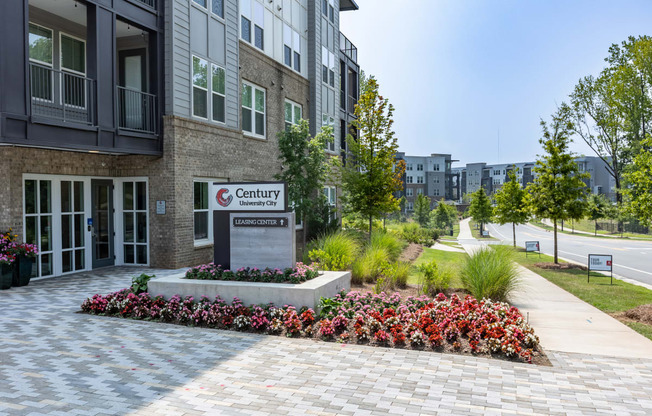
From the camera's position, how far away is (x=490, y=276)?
10508 millimetres

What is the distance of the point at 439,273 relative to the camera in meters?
11.9

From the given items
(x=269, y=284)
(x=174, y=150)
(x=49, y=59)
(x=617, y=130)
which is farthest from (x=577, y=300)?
(x=617, y=130)

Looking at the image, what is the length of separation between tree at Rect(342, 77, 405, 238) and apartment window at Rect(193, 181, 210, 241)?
20.9 ft

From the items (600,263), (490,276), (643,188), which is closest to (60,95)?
(490,276)

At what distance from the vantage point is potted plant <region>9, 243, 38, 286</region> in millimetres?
11255

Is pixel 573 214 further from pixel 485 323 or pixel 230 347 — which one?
pixel 230 347

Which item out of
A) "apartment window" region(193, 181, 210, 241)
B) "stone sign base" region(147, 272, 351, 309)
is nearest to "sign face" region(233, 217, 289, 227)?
"stone sign base" region(147, 272, 351, 309)

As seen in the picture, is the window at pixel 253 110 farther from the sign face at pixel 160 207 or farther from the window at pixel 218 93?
the sign face at pixel 160 207

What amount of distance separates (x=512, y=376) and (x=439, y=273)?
592 centimetres

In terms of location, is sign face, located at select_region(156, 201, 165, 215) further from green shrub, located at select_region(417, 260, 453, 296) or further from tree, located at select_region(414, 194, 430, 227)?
tree, located at select_region(414, 194, 430, 227)

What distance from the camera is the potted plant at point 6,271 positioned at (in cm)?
1088

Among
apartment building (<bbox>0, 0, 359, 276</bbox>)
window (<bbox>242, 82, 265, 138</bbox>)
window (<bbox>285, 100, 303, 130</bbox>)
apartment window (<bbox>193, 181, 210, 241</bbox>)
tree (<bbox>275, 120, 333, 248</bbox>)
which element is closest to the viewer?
apartment building (<bbox>0, 0, 359, 276</bbox>)

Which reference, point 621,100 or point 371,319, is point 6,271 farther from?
point 621,100

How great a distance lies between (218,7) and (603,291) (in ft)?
50.5
